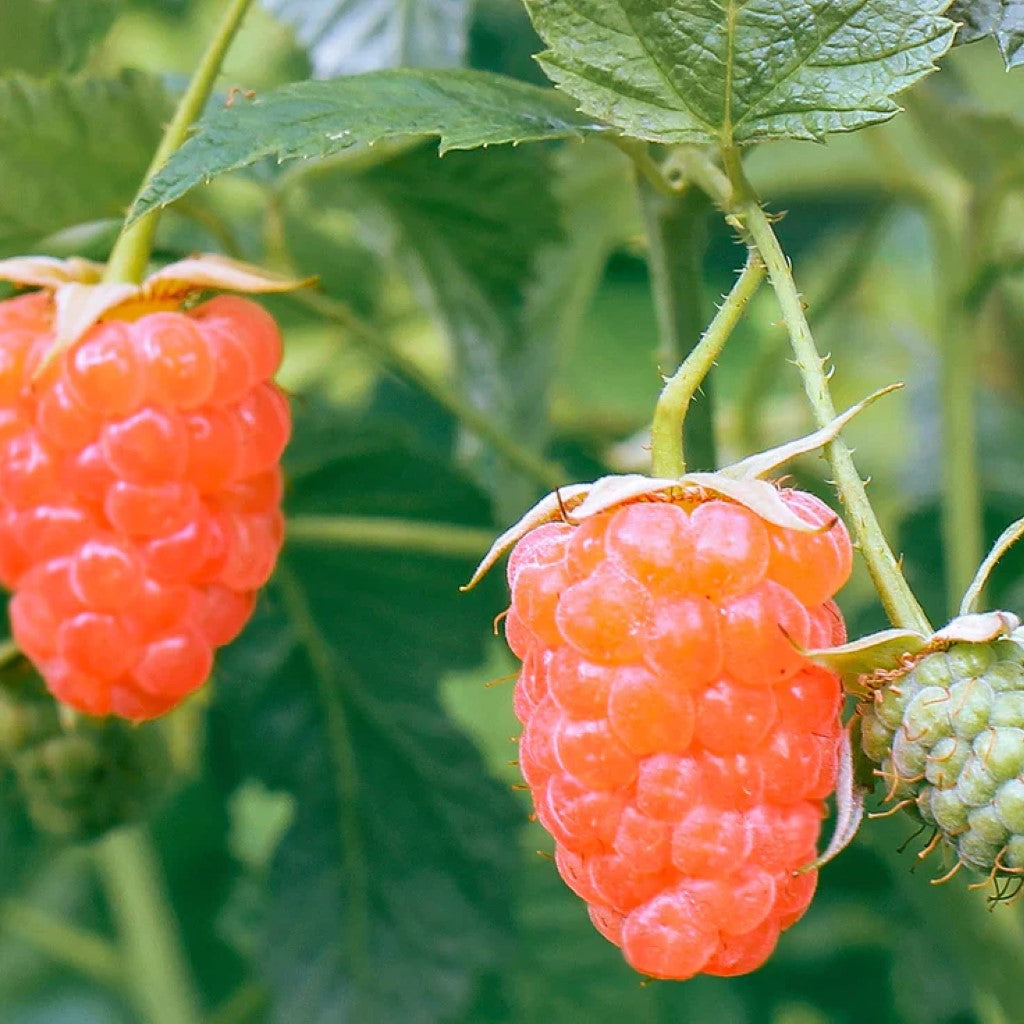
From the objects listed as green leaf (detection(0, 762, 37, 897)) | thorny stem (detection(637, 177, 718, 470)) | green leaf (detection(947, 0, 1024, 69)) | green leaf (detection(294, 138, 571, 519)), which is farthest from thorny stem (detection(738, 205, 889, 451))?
green leaf (detection(0, 762, 37, 897))

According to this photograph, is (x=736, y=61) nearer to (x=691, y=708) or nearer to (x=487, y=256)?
(x=691, y=708)

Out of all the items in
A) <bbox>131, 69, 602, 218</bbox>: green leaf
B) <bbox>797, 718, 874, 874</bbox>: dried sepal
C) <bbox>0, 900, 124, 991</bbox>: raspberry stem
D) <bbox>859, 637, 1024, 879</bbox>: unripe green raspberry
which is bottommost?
<bbox>0, 900, 124, 991</bbox>: raspberry stem

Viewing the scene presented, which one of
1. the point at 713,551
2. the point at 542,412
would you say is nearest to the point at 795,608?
the point at 713,551

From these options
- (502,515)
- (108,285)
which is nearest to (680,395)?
(108,285)

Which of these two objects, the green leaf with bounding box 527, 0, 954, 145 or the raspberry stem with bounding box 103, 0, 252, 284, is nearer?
the green leaf with bounding box 527, 0, 954, 145

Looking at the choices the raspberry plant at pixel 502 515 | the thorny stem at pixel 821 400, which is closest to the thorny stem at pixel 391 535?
the raspberry plant at pixel 502 515

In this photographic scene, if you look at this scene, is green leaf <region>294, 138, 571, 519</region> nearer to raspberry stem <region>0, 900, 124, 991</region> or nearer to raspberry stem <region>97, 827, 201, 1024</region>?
raspberry stem <region>97, 827, 201, 1024</region>

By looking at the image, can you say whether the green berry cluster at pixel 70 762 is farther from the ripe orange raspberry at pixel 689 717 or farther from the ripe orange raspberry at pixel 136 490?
the ripe orange raspberry at pixel 689 717
